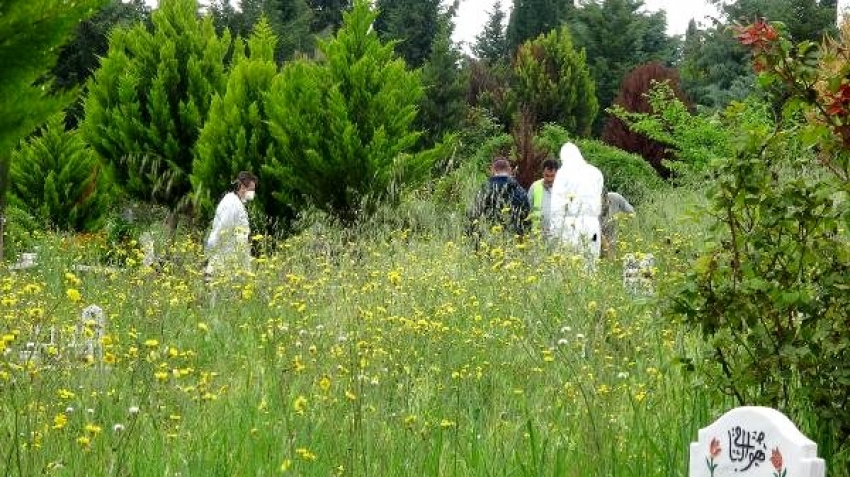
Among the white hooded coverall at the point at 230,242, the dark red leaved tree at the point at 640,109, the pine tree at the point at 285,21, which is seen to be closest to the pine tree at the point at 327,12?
the pine tree at the point at 285,21

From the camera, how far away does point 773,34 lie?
3641 mm

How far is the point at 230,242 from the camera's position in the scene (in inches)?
367

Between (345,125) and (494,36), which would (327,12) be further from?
(345,125)

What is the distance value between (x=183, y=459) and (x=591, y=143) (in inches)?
708

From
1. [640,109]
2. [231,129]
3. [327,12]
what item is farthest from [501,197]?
[327,12]

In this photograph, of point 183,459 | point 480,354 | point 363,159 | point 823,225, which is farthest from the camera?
point 363,159

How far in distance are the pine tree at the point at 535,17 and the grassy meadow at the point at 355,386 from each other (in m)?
39.9

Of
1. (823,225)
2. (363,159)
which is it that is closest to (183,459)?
(823,225)

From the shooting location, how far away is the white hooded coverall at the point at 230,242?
815cm

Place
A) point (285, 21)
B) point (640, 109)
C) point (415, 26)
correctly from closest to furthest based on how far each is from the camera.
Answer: point (640, 109)
point (415, 26)
point (285, 21)

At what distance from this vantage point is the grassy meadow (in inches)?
144

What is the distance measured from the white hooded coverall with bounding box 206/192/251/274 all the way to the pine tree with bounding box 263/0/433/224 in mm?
2949

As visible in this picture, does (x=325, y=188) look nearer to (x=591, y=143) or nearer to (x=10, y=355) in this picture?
(x=591, y=143)

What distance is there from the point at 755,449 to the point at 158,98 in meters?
14.0
